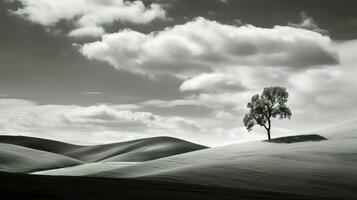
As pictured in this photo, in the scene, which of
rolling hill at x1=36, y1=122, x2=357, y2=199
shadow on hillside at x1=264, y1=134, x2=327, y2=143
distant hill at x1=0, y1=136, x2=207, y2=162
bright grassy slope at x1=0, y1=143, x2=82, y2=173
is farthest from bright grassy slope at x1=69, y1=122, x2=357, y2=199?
distant hill at x1=0, y1=136, x2=207, y2=162

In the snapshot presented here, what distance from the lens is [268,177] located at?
28531 mm

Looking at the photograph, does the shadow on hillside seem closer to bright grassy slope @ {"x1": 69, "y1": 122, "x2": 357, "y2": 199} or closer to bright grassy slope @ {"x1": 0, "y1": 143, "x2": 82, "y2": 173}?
bright grassy slope @ {"x1": 69, "y1": 122, "x2": 357, "y2": 199}

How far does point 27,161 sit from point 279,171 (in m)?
50.2

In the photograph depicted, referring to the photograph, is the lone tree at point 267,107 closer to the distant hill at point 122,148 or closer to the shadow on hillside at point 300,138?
the shadow on hillside at point 300,138

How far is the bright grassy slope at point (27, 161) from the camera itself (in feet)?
217

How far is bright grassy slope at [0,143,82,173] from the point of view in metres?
66.2

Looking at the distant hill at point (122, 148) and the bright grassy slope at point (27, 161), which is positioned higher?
the distant hill at point (122, 148)

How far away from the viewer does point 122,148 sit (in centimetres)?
13200

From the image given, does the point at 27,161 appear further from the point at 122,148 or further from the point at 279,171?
the point at 122,148

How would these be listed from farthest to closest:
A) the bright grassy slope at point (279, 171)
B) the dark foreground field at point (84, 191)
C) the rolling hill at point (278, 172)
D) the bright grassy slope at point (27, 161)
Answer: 1. the bright grassy slope at point (27, 161)
2. the bright grassy slope at point (279, 171)
3. the rolling hill at point (278, 172)
4. the dark foreground field at point (84, 191)

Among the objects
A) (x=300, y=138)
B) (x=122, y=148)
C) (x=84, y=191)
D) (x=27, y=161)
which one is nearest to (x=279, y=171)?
(x=84, y=191)

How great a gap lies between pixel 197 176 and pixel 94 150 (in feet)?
415

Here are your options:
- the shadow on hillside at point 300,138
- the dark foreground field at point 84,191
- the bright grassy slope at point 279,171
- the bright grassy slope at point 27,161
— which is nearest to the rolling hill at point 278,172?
the bright grassy slope at point 279,171

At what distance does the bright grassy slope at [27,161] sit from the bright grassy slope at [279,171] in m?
30.7
